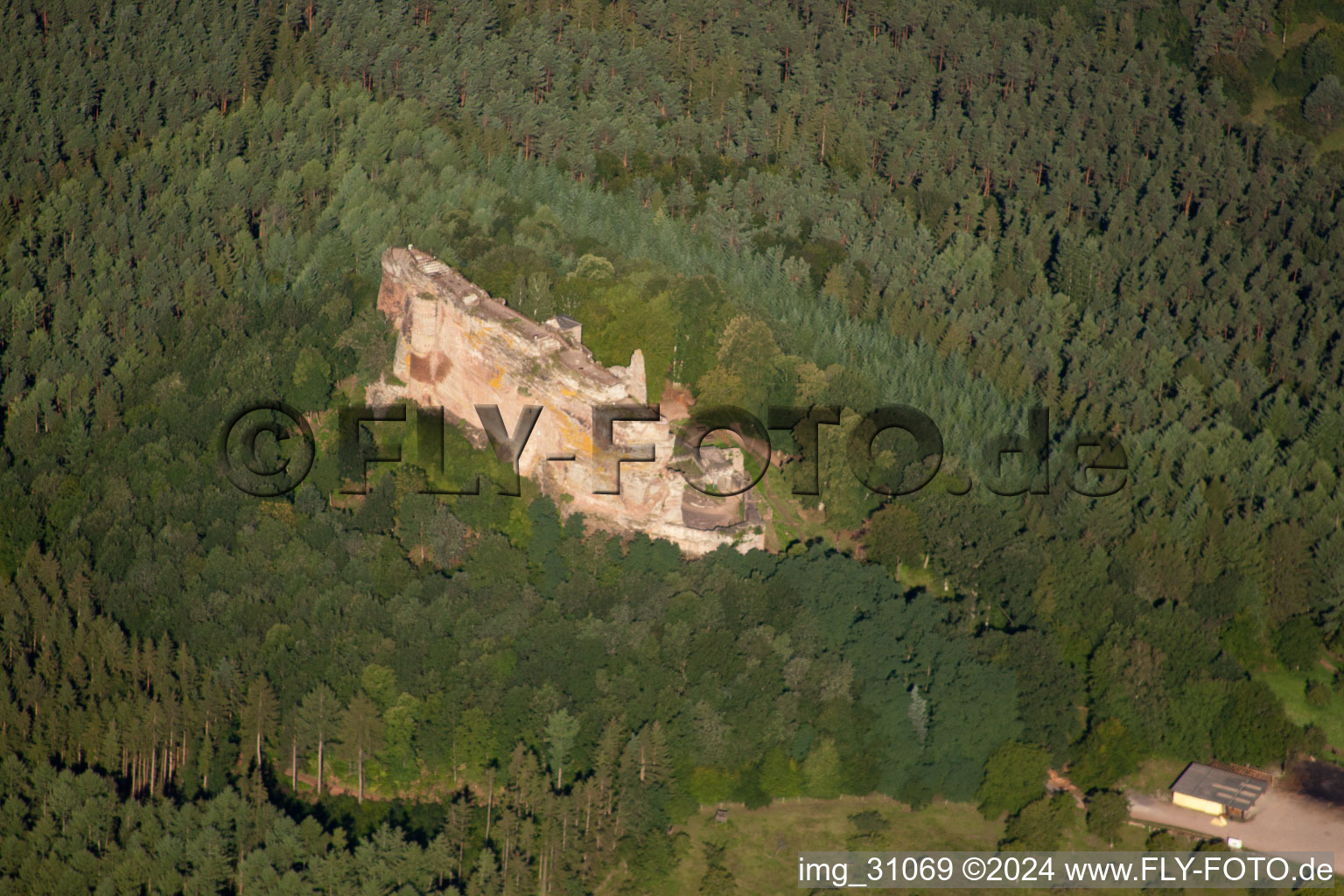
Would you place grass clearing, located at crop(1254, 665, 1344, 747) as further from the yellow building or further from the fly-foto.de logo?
the fly-foto.de logo

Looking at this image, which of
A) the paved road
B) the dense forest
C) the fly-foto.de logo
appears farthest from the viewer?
the fly-foto.de logo

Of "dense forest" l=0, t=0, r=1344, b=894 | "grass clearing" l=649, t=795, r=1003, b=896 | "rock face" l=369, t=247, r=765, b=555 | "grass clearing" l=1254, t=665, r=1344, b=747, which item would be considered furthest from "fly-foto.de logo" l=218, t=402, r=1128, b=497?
"grass clearing" l=649, t=795, r=1003, b=896

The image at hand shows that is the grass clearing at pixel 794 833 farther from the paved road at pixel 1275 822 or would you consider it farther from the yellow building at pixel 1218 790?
the yellow building at pixel 1218 790

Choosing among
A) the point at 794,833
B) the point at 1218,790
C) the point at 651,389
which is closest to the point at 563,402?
the point at 651,389

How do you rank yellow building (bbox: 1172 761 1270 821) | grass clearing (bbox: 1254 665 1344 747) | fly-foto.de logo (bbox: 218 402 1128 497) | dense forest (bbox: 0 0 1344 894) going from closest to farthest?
dense forest (bbox: 0 0 1344 894)
yellow building (bbox: 1172 761 1270 821)
fly-foto.de logo (bbox: 218 402 1128 497)
grass clearing (bbox: 1254 665 1344 747)

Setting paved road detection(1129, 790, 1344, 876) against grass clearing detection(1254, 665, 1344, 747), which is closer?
paved road detection(1129, 790, 1344, 876)

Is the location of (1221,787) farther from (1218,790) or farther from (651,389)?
(651,389)
